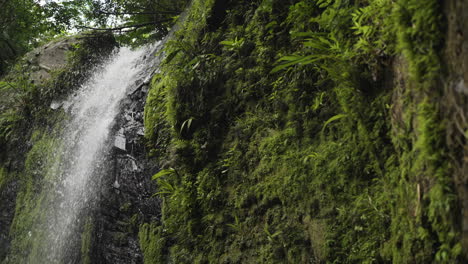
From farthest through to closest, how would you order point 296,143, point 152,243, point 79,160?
point 79,160
point 152,243
point 296,143

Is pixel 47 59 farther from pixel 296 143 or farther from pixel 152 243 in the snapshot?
pixel 296 143

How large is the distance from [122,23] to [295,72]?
632 centimetres

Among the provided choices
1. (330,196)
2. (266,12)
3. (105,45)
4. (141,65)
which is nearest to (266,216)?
(330,196)

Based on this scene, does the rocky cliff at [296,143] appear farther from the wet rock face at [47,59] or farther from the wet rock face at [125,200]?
Result: the wet rock face at [47,59]

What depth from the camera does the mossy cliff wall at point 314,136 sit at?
1610 millimetres

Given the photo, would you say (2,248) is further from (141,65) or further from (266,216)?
(266,216)

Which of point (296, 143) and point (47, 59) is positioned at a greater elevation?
point (47, 59)

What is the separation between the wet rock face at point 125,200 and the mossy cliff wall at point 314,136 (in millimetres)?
254

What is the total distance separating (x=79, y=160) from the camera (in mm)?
5621

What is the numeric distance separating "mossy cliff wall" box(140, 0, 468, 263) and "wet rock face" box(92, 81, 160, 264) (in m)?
0.25

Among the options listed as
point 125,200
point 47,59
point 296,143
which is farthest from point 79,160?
point 47,59

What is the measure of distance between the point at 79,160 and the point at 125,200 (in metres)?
1.69

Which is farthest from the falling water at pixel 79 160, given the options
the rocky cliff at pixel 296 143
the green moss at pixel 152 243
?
the green moss at pixel 152 243

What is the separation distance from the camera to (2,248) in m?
6.57
